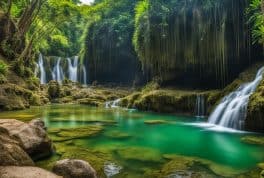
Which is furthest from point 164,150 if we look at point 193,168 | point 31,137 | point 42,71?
point 42,71

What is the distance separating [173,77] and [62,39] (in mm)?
20606

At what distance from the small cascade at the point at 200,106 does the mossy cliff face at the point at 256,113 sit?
4872 millimetres

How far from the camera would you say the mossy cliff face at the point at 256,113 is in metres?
10.1

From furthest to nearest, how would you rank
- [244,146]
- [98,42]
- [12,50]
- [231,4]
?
1. [98,42]
2. [12,50]
3. [231,4]
4. [244,146]

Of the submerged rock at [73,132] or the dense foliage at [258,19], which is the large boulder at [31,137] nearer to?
the submerged rock at [73,132]

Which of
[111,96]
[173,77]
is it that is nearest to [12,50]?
[111,96]

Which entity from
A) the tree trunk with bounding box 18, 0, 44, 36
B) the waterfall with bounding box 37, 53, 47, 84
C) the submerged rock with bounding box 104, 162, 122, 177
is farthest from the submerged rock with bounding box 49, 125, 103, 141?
the waterfall with bounding box 37, 53, 47, 84

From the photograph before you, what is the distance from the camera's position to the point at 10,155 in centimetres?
499

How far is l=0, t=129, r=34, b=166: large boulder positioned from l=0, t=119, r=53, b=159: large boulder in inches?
24.8

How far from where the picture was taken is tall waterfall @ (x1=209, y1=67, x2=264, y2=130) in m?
11.2

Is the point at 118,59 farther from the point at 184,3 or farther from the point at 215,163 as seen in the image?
the point at 215,163

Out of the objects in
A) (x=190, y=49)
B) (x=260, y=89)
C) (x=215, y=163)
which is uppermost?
(x=190, y=49)

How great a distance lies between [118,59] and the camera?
113 feet

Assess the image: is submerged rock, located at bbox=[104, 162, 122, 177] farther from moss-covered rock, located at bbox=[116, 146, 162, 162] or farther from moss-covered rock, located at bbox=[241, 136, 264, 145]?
moss-covered rock, located at bbox=[241, 136, 264, 145]
